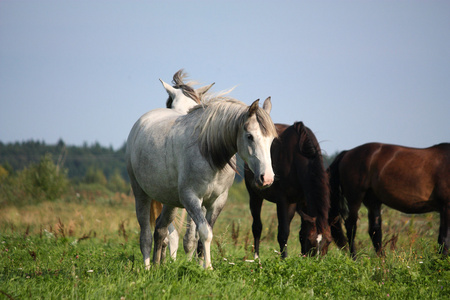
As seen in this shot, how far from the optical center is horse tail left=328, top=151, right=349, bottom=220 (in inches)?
326

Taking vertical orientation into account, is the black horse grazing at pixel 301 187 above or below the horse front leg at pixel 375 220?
above

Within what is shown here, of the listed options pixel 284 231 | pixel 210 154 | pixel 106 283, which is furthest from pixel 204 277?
pixel 284 231

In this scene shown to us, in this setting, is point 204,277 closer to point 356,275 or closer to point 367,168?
point 356,275

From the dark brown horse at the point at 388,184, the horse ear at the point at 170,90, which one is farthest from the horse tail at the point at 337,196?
the horse ear at the point at 170,90

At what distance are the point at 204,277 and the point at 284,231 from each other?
258 centimetres

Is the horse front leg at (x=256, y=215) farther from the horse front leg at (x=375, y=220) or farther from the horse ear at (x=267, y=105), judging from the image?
the horse ear at (x=267, y=105)

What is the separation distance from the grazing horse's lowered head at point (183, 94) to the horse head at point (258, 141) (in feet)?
6.42

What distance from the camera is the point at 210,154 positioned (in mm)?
4402

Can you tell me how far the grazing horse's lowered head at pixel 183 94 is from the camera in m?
6.19

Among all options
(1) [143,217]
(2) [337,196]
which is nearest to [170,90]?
(1) [143,217]

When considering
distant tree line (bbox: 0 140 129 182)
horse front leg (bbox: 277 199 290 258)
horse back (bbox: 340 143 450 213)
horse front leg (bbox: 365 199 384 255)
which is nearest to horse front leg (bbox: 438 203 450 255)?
horse back (bbox: 340 143 450 213)

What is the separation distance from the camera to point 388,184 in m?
7.90

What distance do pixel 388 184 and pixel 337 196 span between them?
998mm

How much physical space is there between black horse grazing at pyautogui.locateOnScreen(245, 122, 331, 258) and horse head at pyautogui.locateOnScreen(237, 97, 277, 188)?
1.80 metres
